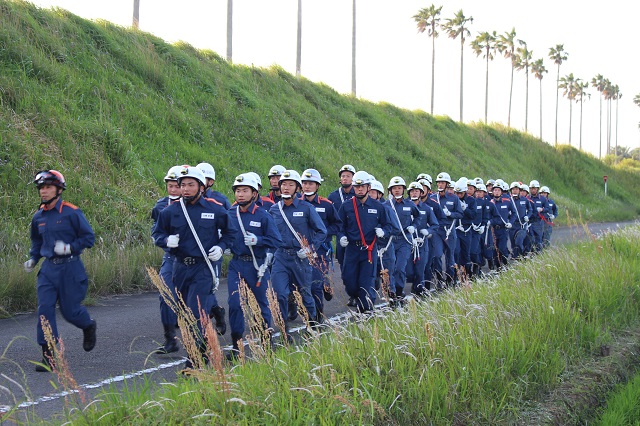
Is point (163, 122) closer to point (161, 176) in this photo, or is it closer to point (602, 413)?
point (161, 176)

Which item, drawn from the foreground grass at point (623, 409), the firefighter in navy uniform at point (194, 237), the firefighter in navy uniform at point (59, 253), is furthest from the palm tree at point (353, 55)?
the foreground grass at point (623, 409)

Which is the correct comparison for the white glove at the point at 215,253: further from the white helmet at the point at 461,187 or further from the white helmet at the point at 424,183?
the white helmet at the point at 461,187

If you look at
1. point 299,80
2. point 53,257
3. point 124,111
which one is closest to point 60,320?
point 53,257

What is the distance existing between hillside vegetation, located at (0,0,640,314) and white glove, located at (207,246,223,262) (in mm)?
4412

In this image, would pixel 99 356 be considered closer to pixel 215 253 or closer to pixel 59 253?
pixel 59 253

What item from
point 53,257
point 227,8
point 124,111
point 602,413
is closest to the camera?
point 602,413

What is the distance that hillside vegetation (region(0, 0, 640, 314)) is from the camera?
1553cm

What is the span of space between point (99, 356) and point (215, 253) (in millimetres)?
1915

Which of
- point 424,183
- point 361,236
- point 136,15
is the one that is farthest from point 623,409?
point 136,15

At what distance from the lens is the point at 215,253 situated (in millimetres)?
7664

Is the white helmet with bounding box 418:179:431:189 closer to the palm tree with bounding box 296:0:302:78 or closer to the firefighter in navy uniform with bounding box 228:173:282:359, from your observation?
the firefighter in navy uniform with bounding box 228:173:282:359

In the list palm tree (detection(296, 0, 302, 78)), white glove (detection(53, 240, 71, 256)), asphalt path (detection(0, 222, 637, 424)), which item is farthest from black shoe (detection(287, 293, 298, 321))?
palm tree (detection(296, 0, 302, 78))

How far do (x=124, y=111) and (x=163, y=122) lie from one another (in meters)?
1.54

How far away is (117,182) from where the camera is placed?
1858 cm
